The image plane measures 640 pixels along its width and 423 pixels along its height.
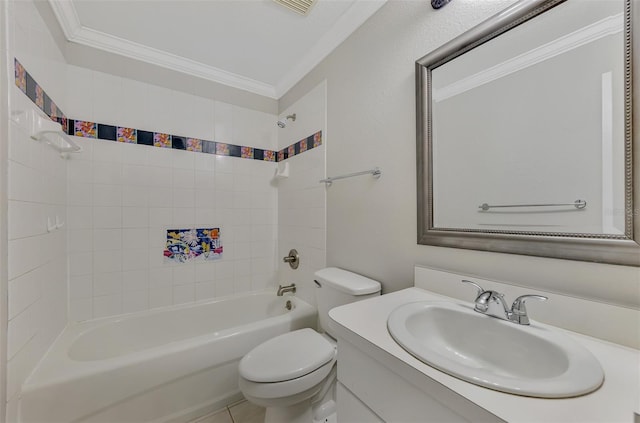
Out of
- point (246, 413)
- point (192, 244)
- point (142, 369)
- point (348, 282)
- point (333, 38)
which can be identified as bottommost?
point (246, 413)

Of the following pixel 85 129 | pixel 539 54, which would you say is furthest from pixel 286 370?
pixel 85 129

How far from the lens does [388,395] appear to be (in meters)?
0.57

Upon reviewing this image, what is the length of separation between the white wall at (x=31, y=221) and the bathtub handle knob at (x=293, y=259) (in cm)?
136

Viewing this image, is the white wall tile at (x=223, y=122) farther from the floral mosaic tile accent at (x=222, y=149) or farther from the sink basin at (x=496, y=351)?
the sink basin at (x=496, y=351)

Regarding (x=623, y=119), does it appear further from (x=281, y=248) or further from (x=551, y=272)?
(x=281, y=248)

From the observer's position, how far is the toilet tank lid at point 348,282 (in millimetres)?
1159

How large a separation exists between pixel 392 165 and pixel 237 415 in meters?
1.61

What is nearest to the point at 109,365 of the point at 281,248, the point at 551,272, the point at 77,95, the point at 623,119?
the point at 281,248

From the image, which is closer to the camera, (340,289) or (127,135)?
(340,289)

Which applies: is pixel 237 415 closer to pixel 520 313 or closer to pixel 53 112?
pixel 520 313

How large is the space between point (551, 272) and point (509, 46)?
737mm

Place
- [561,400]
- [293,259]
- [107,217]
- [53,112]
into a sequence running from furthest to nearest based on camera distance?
[293,259]
[107,217]
[53,112]
[561,400]

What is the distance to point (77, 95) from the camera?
1559 millimetres

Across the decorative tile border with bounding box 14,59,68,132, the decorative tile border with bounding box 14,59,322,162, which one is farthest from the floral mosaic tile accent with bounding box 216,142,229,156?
Answer: the decorative tile border with bounding box 14,59,68,132
